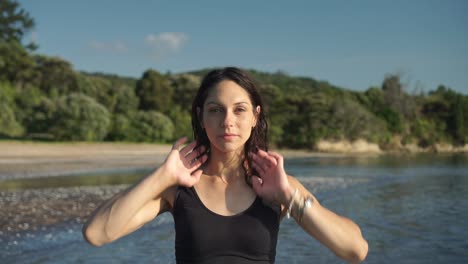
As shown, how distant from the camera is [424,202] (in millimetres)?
10734

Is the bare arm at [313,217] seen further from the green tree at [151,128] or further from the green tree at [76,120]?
the green tree at [151,128]

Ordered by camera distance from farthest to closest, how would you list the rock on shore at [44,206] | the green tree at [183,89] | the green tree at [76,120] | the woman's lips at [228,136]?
the green tree at [183,89], the green tree at [76,120], the rock on shore at [44,206], the woman's lips at [228,136]

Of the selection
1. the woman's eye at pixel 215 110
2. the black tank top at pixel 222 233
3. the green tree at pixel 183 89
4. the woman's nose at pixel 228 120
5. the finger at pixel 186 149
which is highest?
the green tree at pixel 183 89

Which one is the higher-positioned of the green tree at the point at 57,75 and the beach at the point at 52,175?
the green tree at the point at 57,75

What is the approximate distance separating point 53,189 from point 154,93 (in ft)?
129

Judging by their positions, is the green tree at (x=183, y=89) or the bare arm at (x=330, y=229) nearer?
the bare arm at (x=330, y=229)

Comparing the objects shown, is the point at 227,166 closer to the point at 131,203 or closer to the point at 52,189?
the point at 131,203

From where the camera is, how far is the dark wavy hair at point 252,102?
2.22 meters

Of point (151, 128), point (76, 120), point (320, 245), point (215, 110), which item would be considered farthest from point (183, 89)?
point (215, 110)

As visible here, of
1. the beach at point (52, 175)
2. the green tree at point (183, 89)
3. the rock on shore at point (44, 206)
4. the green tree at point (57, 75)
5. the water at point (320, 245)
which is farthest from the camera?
the green tree at point (183, 89)

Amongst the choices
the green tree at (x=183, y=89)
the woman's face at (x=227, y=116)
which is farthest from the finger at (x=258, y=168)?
the green tree at (x=183, y=89)

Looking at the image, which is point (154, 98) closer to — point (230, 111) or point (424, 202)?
point (424, 202)

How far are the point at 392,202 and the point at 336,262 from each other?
594 cm

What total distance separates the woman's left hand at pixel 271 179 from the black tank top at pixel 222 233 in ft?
0.25
